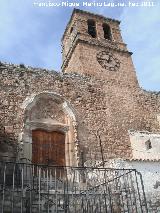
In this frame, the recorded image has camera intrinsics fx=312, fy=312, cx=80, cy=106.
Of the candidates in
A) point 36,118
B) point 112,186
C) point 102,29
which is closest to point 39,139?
point 36,118

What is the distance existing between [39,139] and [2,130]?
169cm

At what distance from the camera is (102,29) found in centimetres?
1959

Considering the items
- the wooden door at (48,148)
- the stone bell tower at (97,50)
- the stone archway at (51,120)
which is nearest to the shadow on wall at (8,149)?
the stone archway at (51,120)

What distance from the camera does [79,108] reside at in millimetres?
14195

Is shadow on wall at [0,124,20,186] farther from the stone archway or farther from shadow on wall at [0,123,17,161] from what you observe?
the stone archway

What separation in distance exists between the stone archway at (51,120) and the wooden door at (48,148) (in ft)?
0.42

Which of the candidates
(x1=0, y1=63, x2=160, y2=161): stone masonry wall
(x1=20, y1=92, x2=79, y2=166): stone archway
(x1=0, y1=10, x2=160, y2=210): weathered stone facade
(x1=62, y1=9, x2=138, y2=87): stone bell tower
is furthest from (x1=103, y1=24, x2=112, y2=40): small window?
(x1=20, y1=92, x2=79, y2=166): stone archway

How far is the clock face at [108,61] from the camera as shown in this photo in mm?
17094

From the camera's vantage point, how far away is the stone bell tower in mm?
16703

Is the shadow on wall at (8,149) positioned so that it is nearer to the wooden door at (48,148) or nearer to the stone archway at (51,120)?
the stone archway at (51,120)

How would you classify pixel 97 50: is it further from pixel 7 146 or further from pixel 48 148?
pixel 7 146

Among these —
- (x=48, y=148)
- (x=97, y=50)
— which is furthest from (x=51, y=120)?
(x=97, y=50)

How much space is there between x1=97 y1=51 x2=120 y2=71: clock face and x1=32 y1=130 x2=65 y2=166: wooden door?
5416mm

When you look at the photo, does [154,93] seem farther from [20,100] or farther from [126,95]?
[20,100]
